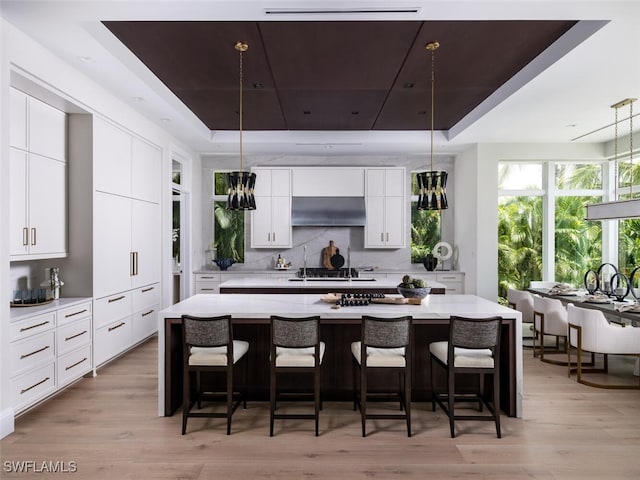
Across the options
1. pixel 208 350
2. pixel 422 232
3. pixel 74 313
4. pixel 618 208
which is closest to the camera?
pixel 208 350

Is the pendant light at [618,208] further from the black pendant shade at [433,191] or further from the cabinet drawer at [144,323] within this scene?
the cabinet drawer at [144,323]

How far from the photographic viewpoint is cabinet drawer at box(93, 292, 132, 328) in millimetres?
4258

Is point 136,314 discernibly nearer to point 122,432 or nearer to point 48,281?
point 48,281

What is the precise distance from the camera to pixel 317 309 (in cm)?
331

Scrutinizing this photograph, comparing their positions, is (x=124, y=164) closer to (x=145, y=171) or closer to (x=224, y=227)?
(x=145, y=171)

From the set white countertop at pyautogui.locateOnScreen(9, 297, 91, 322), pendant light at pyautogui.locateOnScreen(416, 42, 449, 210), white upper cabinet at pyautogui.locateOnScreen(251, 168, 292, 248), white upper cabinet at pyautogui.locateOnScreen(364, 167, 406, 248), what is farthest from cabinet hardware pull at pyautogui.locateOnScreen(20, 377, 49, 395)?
white upper cabinet at pyautogui.locateOnScreen(364, 167, 406, 248)

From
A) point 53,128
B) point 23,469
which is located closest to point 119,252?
point 53,128

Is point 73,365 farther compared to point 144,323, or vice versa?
point 144,323

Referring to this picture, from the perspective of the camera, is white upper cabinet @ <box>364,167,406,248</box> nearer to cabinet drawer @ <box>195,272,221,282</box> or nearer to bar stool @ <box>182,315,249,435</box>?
cabinet drawer @ <box>195,272,221,282</box>

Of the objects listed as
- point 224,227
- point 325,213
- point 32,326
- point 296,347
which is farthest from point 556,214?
point 32,326

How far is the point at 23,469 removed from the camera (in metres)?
2.55

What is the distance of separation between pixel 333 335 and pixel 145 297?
2912 millimetres

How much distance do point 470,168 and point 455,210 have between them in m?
0.93
